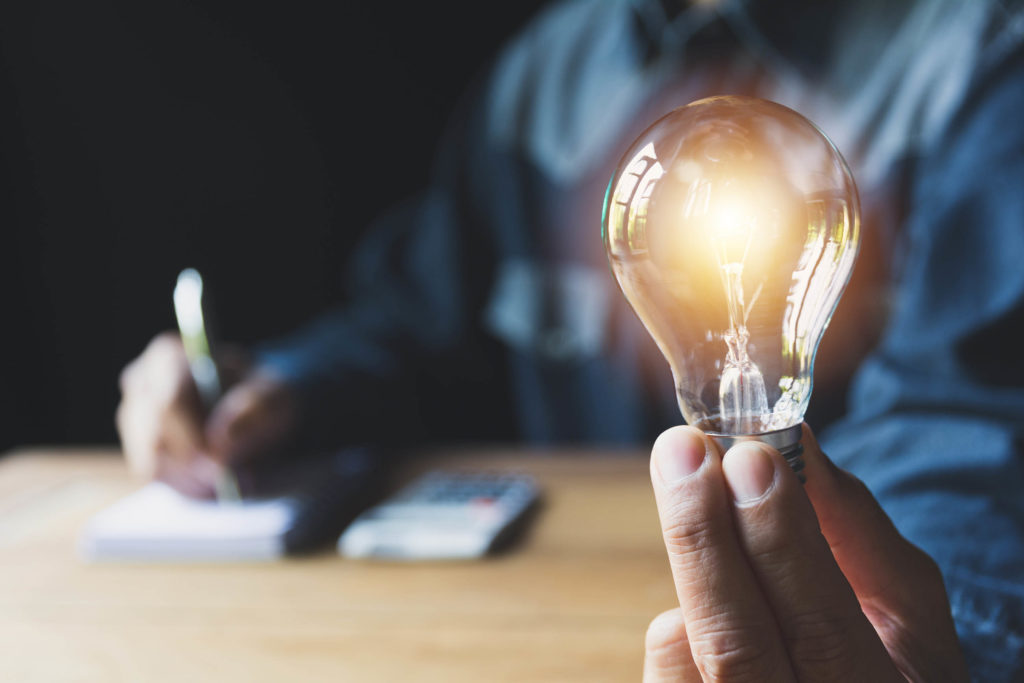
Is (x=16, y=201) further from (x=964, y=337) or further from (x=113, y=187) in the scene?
(x=964, y=337)

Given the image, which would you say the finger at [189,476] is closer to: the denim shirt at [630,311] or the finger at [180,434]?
the finger at [180,434]

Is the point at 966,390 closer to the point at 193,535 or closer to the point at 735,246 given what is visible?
the point at 735,246

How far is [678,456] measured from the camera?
268mm

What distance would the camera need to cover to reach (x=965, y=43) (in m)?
0.86

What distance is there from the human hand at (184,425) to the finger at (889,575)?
0.56m

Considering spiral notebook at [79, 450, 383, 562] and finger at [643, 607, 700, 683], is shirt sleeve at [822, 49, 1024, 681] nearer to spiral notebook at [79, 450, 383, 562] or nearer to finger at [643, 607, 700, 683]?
finger at [643, 607, 700, 683]

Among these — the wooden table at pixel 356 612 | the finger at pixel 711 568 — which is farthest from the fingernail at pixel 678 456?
the wooden table at pixel 356 612

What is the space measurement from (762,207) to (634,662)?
0.26 metres

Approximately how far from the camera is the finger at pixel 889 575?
318 mm

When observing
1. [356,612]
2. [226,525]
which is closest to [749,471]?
[356,612]

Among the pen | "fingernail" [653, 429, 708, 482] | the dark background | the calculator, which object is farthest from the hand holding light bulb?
the dark background

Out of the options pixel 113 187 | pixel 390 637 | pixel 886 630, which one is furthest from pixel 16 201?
pixel 886 630

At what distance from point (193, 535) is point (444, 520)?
0.19m

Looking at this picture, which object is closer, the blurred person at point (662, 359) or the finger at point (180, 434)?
the blurred person at point (662, 359)
